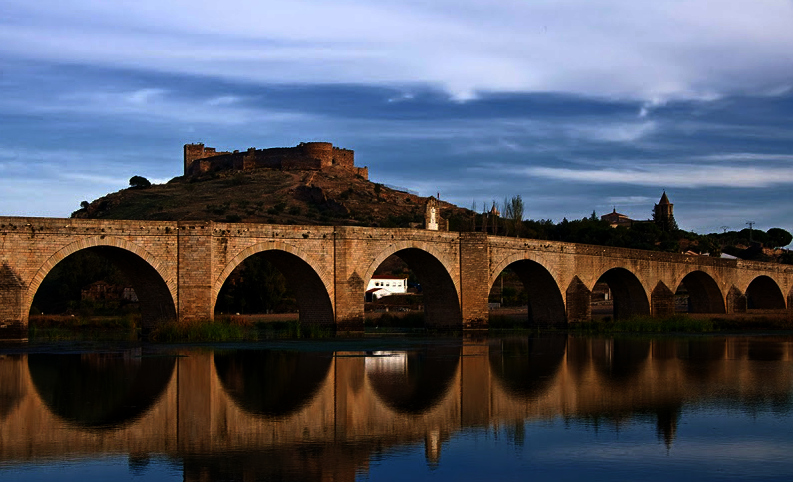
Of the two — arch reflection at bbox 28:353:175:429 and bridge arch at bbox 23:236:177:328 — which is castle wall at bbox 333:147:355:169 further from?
arch reflection at bbox 28:353:175:429

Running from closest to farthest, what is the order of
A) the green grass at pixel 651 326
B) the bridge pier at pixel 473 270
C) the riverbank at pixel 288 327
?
the riverbank at pixel 288 327, the bridge pier at pixel 473 270, the green grass at pixel 651 326

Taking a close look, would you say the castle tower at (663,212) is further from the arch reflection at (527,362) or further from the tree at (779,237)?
the arch reflection at (527,362)

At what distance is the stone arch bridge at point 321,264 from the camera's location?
30.5m

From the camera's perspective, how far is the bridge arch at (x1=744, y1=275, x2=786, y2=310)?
6675cm

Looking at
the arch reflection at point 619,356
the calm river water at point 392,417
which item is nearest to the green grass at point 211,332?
the calm river water at point 392,417

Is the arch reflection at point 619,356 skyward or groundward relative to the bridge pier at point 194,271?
groundward

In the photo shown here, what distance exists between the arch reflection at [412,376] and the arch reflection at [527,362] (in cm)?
120

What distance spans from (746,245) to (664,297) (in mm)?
56782

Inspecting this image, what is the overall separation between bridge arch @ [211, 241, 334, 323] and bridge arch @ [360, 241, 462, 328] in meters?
3.19

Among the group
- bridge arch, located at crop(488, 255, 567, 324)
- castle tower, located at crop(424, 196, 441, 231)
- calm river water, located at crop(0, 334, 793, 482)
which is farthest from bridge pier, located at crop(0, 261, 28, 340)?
bridge arch, located at crop(488, 255, 567, 324)

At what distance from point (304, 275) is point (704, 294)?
3143 cm

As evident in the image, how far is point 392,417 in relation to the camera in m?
15.9

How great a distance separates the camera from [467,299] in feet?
135

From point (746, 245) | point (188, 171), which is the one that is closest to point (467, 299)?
point (188, 171)
